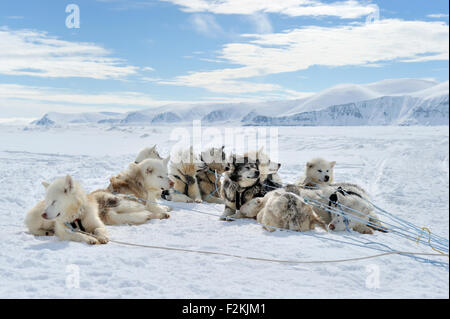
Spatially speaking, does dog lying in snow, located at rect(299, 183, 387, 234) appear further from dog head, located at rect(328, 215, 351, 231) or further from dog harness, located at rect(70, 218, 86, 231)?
dog harness, located at rect(70, 218, 86, 231)

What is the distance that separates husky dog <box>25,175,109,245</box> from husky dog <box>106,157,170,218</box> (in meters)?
1.17

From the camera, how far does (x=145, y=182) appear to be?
539 centimetres

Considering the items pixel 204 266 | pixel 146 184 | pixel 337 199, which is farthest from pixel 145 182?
pixel 337 199

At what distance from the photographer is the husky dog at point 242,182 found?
202 inches

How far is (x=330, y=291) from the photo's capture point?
2.79 m

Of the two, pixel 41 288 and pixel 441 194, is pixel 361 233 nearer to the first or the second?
pixel 41 288

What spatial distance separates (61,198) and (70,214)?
0.20 metres

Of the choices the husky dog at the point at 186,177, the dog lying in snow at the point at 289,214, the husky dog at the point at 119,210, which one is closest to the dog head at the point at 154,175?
the husky dog at the point at 119,210

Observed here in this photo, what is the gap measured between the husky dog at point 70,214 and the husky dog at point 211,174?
286cm

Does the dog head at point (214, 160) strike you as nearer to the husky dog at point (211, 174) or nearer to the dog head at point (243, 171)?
the husky dog at point (211, 174)

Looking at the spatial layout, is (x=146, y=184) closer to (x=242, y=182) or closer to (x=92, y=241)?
(x=242, y=182)
